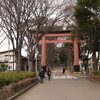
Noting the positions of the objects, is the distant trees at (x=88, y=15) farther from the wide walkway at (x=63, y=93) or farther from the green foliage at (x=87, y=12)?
the wide walkway at (x=63, y=93)

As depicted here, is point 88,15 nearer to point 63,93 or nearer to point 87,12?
point 87,12

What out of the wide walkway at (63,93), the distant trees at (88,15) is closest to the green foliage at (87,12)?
the distant trees at (88,15)

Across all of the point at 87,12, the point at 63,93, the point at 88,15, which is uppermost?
the point at 87,12

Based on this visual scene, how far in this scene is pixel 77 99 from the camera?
14.1 metres

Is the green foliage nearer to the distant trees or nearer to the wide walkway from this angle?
the distant trees

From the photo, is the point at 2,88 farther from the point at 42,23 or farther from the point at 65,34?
the point at 65,34

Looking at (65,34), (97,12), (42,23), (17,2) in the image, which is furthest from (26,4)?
(65,34)

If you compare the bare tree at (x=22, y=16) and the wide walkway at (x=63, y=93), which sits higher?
the bare tree at (x=22, y=16)

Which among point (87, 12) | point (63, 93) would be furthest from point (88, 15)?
point (63, 93)

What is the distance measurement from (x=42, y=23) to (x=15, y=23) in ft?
20.0

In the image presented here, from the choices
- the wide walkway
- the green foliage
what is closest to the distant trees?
the green foliage

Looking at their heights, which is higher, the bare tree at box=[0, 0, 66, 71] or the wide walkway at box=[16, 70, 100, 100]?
the bare tree at box=[0, 0, 66, 71]

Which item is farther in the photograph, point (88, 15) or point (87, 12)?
point (88, 15)

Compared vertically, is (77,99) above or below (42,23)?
below
